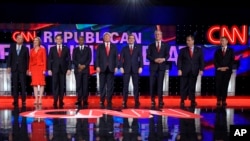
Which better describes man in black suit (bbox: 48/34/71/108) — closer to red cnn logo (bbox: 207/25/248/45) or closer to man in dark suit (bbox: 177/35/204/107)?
man in dark suit (bbox: 177/35/204/107)

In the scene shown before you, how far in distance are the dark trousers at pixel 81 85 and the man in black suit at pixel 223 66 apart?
2578 millimetres

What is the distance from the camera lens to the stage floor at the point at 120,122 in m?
4.51

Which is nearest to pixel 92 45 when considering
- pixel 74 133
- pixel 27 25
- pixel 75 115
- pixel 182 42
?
pixel 27 25

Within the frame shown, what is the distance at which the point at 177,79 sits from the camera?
31.1ft

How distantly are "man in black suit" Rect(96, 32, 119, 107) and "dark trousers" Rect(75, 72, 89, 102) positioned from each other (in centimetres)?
30

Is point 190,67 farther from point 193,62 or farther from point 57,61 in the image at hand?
point 57,61

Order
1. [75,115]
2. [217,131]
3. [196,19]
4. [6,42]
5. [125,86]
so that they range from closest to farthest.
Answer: [217,131]
[75,115]
[125,86]
[6,42]
[196,19]

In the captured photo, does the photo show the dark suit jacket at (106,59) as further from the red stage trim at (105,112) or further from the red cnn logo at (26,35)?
the red cnn logo at (26,35)

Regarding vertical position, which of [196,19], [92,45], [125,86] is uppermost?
[196,19]

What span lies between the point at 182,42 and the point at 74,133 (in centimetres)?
531

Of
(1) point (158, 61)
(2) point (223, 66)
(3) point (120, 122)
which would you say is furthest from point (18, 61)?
(2) point (223, 66)

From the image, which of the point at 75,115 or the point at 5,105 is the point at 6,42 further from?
the point at 75,115

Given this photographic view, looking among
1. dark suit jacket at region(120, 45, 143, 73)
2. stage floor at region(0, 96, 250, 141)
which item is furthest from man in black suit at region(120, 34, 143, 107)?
stage floor at region(0, 96, 250, 141)

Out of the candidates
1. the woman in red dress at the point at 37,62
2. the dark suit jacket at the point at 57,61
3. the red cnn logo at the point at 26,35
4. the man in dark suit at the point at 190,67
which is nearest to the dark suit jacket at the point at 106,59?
the dark suit jacket at the point at 57,61
